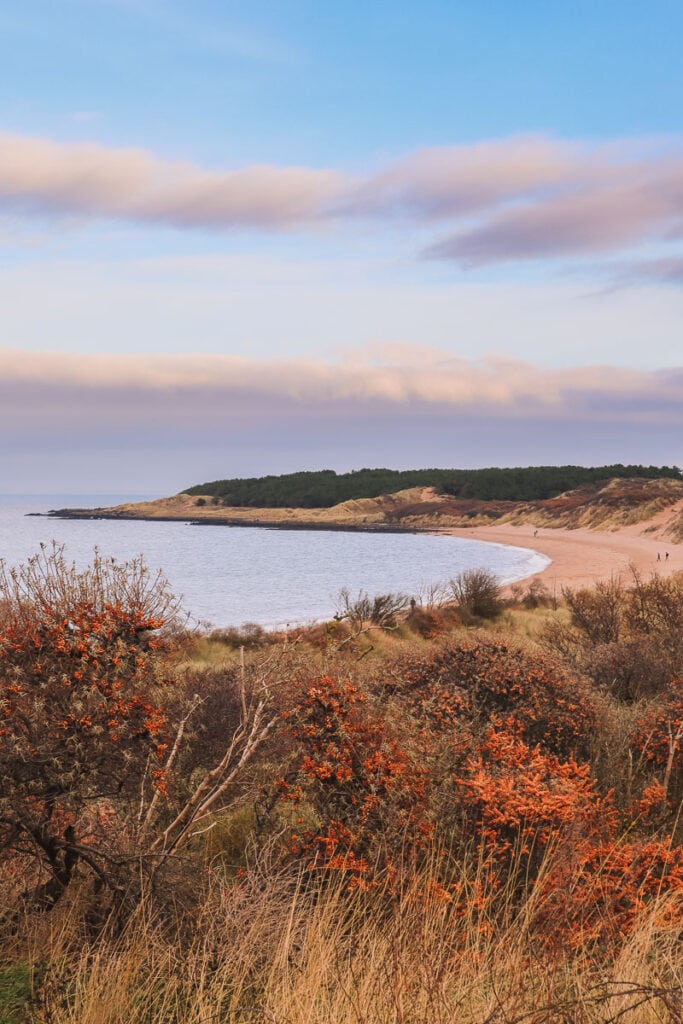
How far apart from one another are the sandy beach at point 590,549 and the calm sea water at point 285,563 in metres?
2.48

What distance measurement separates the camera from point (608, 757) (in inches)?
381

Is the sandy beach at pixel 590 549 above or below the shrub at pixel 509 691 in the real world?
below

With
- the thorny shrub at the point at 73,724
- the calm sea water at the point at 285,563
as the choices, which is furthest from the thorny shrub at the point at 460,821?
the calm sea water at the point at 285,563

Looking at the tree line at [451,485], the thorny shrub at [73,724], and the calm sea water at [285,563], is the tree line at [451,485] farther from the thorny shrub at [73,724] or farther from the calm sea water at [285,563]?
the thorny shrub at [73,724]

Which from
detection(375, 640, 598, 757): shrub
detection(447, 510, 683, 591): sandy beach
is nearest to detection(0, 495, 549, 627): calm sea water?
detection(447, 510, 683, 591): sandy beach

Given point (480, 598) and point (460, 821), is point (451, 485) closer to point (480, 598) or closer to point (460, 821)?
point (480, 598)

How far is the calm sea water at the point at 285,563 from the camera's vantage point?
45.2 m

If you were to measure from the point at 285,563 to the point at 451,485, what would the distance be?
89811mm

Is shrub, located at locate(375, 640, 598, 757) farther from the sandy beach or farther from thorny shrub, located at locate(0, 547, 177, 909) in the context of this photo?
the sandy beach

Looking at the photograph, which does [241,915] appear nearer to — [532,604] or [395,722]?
[395,722]

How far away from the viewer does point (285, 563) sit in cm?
7494

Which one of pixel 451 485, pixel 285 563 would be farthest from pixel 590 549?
pixel 451 485

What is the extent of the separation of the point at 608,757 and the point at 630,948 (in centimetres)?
515

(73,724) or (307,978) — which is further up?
(73,724)
